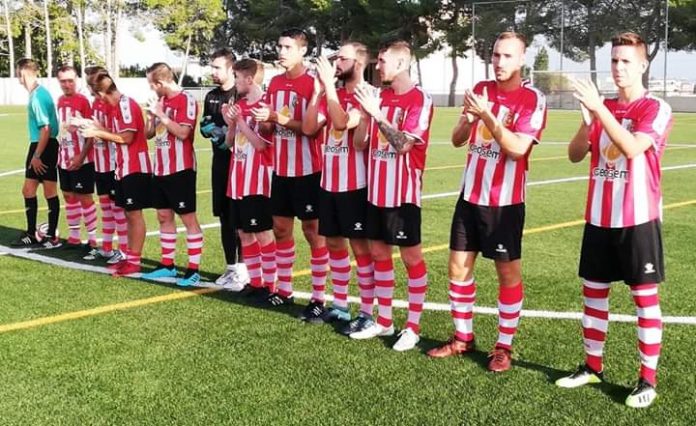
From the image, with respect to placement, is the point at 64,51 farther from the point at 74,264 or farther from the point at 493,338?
the point at 493,338

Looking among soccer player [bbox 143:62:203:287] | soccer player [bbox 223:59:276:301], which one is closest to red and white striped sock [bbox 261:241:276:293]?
soccer player [bbox 223:59:276:301]

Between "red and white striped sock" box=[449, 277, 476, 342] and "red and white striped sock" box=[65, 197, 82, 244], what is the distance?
5299 mm

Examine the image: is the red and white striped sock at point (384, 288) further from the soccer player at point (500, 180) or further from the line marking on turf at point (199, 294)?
the line marking on turf at point (199, 294)

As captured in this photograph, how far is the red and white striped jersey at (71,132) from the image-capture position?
8.56 meters

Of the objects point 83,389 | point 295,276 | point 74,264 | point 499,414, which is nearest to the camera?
point 499,414

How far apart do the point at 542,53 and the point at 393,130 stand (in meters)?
37.7

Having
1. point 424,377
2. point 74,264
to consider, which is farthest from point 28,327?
point 424,377

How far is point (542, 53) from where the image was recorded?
4056 cm

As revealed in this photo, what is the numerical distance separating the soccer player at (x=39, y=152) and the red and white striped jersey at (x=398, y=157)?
5072mm

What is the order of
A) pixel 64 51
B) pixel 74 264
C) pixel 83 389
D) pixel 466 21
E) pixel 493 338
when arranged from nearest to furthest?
pixel 83 389, pixel 493 338, pixel 74 264, pixel 64 51, pixel 466 21

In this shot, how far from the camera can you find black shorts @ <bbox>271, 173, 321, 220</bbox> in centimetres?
604

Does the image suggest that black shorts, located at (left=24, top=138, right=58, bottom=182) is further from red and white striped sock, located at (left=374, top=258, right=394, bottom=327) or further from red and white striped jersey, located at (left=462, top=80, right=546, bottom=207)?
red and white striped jersey, located at (left=462, top=80, right=546, bottom=207)

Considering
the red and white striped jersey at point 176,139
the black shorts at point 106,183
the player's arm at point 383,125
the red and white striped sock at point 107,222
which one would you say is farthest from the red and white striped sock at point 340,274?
the red and white striped sock at point 107,222

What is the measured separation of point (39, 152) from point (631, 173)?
691cm
